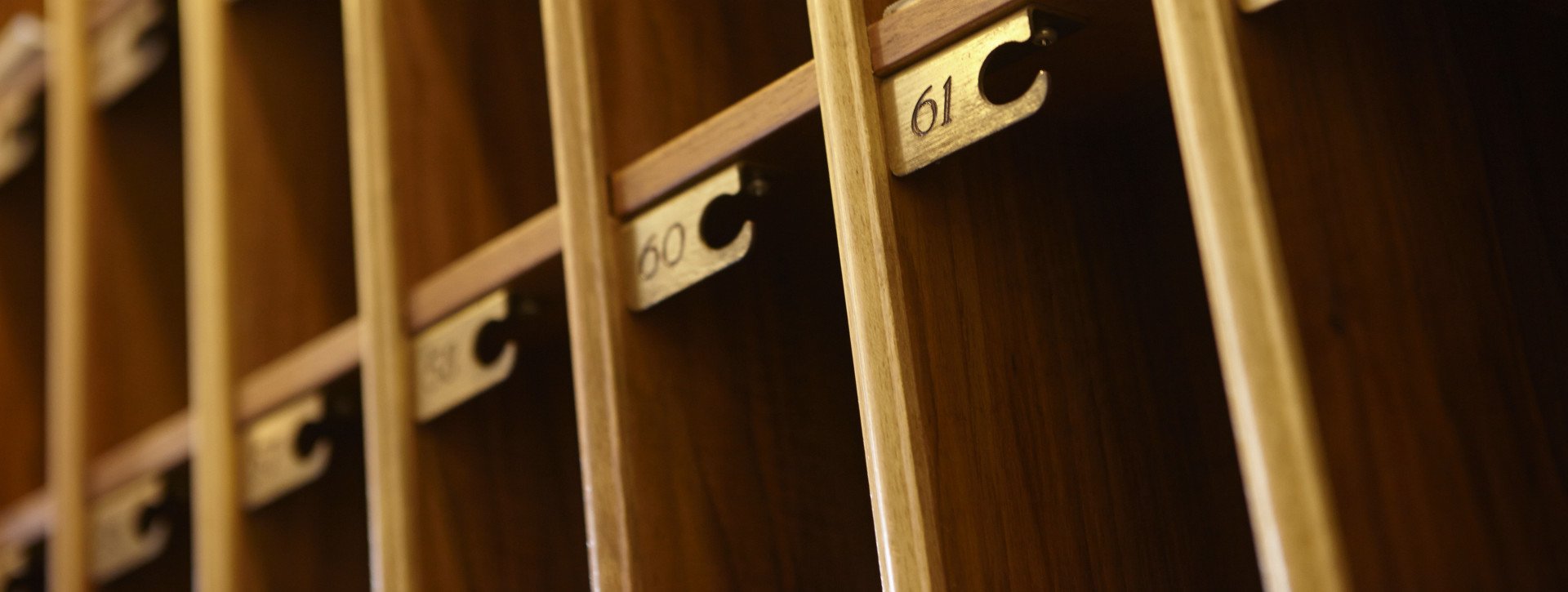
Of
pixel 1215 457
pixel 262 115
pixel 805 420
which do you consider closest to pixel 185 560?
pixel 262 115

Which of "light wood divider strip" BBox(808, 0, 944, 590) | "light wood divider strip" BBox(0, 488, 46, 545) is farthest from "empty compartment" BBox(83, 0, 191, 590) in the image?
"light wood divider strip" BBox(808, 0, 944, 590)

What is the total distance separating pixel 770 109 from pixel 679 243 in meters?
0.13

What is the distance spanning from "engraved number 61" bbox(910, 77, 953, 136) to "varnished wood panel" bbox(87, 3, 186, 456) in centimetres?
127

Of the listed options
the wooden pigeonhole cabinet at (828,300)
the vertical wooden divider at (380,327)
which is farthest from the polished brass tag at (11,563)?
the vertical wooden divider at (380,327)

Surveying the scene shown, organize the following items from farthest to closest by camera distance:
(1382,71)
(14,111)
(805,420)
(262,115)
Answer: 1. (14,111)
2. (262,115)
3. (805,420)
4. (1382,71)

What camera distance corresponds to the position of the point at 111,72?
6.36 feet

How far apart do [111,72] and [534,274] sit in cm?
91

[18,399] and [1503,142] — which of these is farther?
[18,399]

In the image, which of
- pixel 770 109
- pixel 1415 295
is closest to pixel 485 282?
pixel 770 109

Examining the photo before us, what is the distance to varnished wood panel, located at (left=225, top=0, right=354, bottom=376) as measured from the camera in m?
1.71

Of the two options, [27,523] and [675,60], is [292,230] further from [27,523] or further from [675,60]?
[675,60]

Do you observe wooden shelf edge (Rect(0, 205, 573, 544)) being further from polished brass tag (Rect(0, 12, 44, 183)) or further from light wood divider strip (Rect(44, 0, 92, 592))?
polished brass tag (Rect(0, 12, 44, 183))

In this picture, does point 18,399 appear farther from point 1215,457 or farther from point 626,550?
point 1215,457

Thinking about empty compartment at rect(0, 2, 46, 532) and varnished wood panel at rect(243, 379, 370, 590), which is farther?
empty compartment at rect(0, 2, 46, 532)
